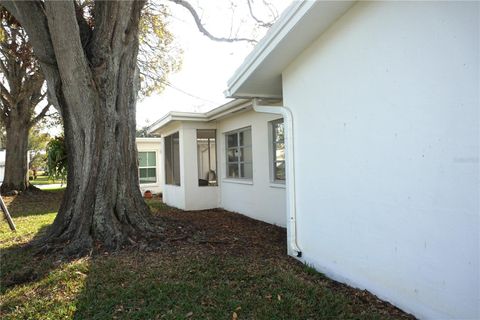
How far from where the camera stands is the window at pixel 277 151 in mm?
7980

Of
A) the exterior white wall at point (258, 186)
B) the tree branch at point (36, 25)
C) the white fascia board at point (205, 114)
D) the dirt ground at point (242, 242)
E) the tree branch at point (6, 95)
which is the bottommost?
the dirt ground at point (242, 242)

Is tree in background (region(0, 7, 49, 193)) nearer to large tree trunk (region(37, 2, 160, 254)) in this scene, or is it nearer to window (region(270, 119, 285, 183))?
large tree trunk (region(37, 2, 160, 254))

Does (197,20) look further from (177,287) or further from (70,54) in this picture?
(177,287)

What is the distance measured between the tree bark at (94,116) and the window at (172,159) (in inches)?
237

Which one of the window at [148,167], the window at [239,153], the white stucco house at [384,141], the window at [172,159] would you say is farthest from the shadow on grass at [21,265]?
the window at [148,167]

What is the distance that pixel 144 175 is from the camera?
18.1 m

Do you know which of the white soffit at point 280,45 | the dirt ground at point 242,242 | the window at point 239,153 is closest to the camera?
the dirt ground at point 242,242

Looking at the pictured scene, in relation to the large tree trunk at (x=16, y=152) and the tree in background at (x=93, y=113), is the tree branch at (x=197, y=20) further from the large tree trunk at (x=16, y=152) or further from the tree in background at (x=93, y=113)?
the large tree trunk at (x=16, y=152)

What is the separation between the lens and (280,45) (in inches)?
185

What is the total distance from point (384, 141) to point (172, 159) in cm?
1057

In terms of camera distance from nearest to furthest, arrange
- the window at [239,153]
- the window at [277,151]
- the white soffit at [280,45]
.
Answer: the white soffit at [280,45] → the window at [277,151] → the window at [239,153]

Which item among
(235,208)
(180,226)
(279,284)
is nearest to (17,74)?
(235,208)

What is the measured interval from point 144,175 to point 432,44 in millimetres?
16660

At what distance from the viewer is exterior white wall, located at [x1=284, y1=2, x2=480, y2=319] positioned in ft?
8.80
